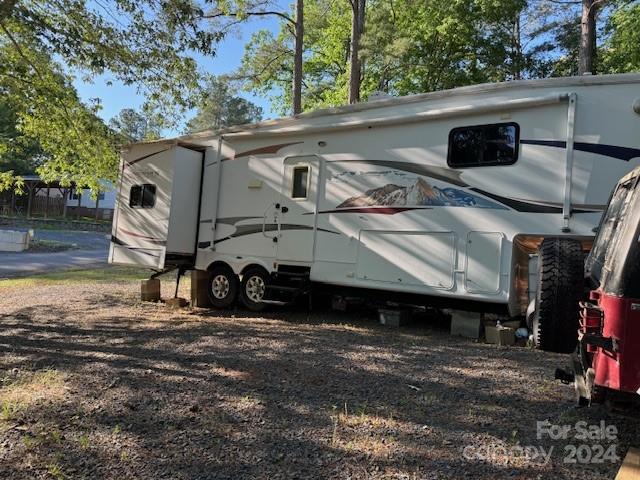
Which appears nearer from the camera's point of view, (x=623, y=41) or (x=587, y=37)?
(x=587, y=37)

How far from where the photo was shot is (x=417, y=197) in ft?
23.0

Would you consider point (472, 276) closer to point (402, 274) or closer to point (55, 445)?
point (402, 274)

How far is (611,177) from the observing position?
18.6 ft

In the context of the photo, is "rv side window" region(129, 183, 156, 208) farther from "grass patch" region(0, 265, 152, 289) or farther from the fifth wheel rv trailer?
"grass patch" region(0, 265, 152, 289)

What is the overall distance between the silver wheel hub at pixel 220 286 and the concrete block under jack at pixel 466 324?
404 cm

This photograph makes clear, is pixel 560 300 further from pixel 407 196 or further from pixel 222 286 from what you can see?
pixel 222 286

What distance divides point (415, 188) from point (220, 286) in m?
4.12

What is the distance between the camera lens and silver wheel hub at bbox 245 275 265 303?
344 inches

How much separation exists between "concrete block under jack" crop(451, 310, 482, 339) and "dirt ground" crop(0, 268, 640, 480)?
369 millimetres

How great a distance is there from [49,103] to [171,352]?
6.42 metres

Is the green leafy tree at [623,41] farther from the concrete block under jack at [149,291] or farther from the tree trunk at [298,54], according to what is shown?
the concrete block under jack at [149,291]

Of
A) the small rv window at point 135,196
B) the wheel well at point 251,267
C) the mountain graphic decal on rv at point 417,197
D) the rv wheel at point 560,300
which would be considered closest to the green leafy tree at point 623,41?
the mountain graphic decal on rv at point 417,197

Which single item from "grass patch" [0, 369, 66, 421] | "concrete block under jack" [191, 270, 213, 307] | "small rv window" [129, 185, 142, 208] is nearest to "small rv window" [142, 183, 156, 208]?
"small rv window" [129, 185, 142, 208]

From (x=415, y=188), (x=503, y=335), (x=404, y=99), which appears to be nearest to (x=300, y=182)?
(x=415, y=188)
